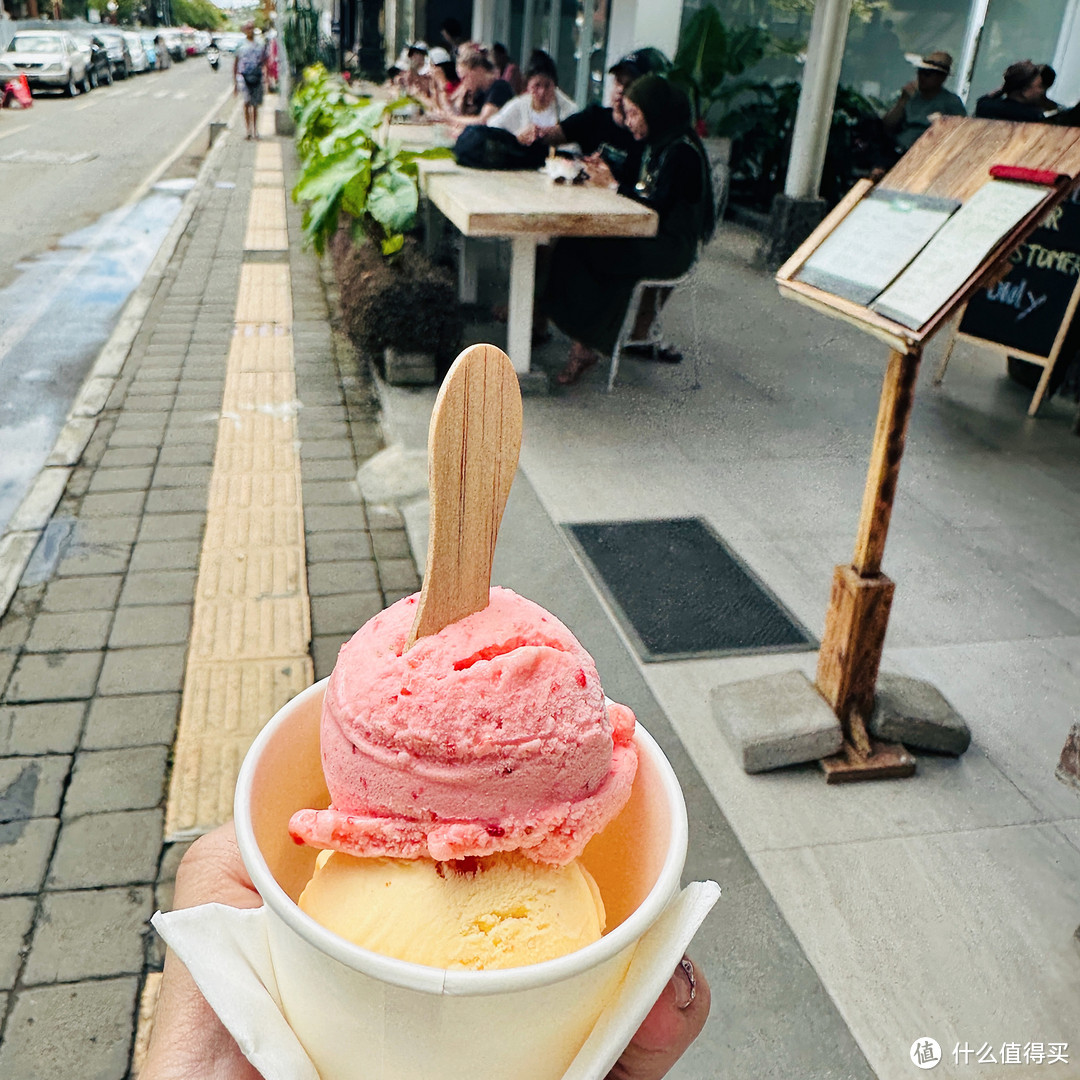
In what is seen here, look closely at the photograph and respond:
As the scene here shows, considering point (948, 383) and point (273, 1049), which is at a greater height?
point (273, 1049)

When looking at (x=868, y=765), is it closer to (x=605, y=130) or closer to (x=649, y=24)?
(x=605, y=130)

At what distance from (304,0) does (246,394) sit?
34.0 meters

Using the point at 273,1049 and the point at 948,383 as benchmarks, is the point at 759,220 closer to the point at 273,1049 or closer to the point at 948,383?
the point at 948,383

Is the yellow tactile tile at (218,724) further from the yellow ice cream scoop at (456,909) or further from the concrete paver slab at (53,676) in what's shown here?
the yellow ice cream scoop at (456,909)

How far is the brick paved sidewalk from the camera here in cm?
231

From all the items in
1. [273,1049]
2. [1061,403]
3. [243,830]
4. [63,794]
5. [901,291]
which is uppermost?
[901,291]

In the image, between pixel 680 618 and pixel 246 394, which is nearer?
pixel 680 618

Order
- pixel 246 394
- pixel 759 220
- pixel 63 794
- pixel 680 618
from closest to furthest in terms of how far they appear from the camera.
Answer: pixel 63 794, pixel 680 618, pixel 246 394, pixel 759 220

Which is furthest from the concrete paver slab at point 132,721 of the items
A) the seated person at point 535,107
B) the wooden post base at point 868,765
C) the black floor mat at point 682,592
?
the seated person at point 535,107

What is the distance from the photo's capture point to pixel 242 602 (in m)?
3.90

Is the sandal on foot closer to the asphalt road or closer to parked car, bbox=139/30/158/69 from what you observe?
the asphalt road

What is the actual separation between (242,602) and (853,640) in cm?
240

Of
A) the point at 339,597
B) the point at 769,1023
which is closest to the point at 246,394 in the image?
the point at 339,597

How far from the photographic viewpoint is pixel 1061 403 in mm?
6473
